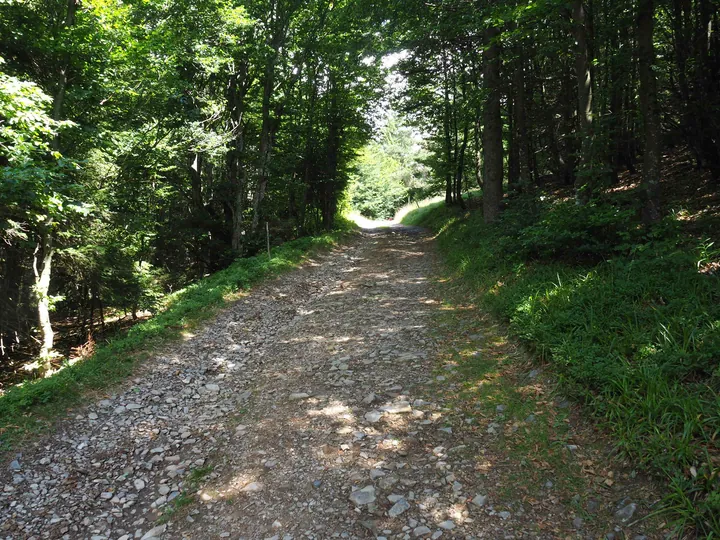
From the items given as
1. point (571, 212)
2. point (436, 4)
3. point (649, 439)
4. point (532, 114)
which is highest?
point (436, 4)

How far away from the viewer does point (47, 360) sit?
9.79m

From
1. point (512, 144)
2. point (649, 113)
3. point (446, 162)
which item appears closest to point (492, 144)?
point (512, 144)

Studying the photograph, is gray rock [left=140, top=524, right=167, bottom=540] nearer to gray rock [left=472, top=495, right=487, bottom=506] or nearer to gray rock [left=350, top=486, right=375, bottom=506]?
gray rock [left=350, top=486, right=375, bottom=506]

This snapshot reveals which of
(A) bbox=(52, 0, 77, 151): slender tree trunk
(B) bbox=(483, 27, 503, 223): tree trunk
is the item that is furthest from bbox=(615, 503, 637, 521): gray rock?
(A) bbox=(52, 0, 77, 151): slender tree trunk

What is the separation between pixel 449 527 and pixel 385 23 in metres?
15.1

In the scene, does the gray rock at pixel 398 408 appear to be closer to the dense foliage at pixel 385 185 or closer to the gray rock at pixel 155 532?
the gray rock at pixel 155 532

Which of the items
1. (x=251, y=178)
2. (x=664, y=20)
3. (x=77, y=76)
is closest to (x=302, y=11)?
(x=251, y=178)

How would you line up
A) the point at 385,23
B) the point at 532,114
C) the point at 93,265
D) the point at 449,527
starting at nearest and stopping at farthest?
the point at 449,527
the point at 93,265
the point at 385,23
the point at 532,114

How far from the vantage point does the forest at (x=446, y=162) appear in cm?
466

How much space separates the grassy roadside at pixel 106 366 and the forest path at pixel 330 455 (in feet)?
1.15

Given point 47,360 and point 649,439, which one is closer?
point 649,439

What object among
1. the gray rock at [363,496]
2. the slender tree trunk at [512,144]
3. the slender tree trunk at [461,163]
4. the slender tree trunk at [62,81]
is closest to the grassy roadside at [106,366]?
the gray rock at [363,496]

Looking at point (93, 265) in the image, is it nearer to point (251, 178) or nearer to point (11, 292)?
point (11, 292)

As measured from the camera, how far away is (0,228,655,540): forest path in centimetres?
335
